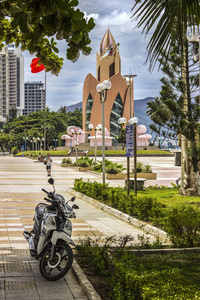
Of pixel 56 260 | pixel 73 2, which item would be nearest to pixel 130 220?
pixel 56 260

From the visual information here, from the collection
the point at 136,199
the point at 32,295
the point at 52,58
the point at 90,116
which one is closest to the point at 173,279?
the point at 32,295

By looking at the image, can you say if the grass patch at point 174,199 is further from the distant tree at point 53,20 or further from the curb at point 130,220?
the distant tree at point 53,20

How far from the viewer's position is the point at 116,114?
4146 inches

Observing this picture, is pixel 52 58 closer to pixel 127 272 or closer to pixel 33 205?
pixel 127 272

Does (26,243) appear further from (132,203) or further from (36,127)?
(36,127)

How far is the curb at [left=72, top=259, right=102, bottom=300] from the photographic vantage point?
4350 millimetres

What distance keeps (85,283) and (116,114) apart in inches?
3983

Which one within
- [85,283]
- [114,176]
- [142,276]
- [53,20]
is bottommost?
[114,176]

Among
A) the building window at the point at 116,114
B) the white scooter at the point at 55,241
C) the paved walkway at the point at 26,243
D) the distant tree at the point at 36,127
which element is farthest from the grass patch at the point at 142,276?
the building window at the point at 116,114

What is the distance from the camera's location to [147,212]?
30.9ft

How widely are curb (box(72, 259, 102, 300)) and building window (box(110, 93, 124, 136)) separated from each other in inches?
3934

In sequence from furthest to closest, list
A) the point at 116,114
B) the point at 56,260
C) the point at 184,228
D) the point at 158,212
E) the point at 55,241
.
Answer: the point at 116,114 → the point at 158,212 → the point at 184,228 → the point at 56,260 → the point at 55,241

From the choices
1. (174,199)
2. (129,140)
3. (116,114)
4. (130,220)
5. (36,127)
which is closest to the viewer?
(130,220)

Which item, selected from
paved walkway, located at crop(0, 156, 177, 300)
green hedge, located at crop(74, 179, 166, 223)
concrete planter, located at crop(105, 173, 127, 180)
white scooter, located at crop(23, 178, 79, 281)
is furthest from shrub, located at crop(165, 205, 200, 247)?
concrete planter, located at crop(105, 173, 127, 180)
